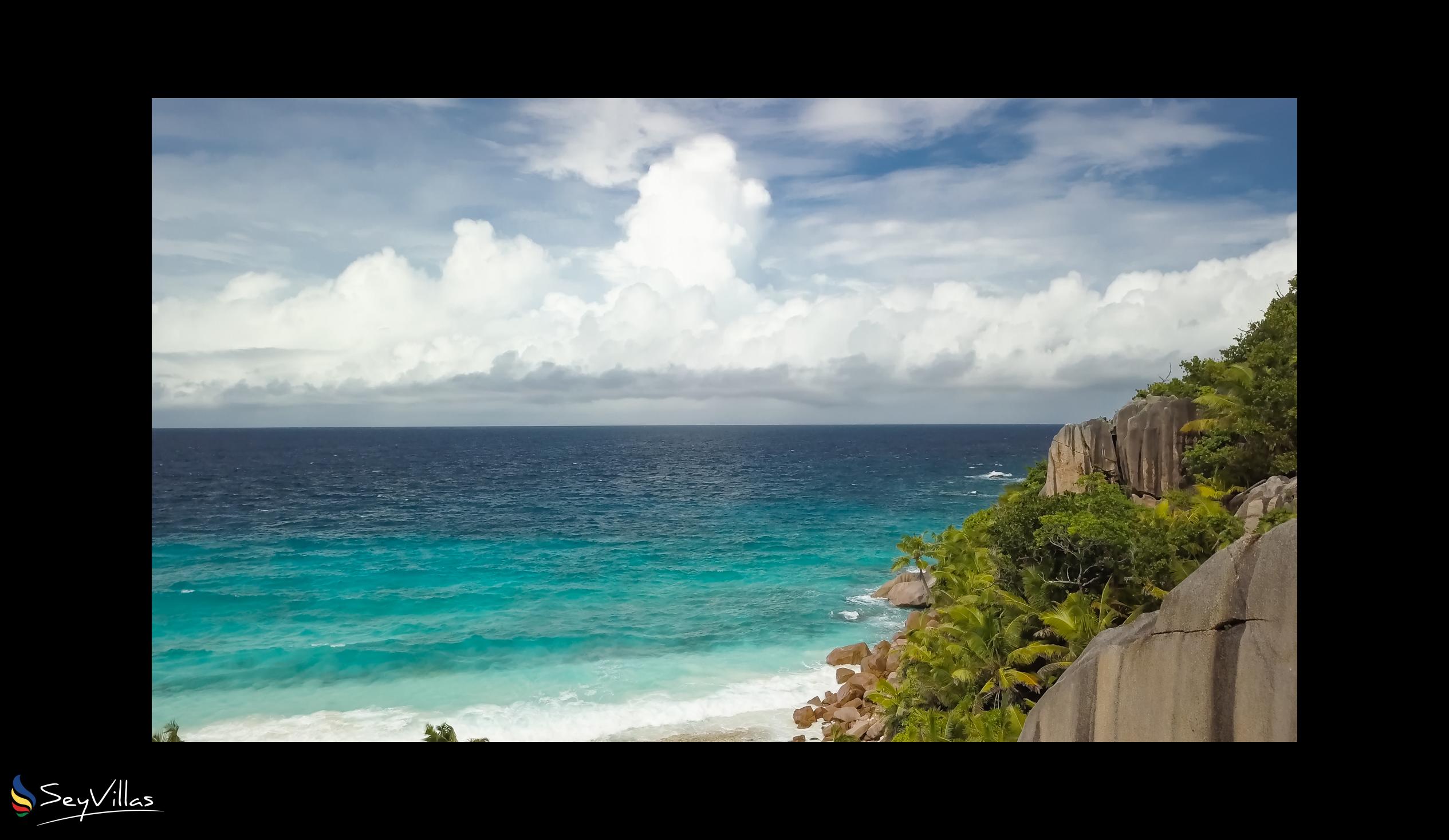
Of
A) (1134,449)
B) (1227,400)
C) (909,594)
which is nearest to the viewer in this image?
(1227,400)

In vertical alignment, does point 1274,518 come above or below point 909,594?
above

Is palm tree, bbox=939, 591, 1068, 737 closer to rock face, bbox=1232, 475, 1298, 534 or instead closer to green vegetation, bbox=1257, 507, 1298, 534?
green vegetation, bbox=1257, 507, 1298, 534

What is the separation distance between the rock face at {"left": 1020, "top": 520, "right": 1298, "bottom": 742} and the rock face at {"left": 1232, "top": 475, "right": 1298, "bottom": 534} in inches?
175

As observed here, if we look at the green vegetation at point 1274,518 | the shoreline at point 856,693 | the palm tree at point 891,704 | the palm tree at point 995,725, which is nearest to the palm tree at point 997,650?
the palm tree at point 995,725

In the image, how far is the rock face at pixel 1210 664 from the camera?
435 cm

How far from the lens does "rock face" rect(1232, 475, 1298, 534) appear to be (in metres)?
8.59

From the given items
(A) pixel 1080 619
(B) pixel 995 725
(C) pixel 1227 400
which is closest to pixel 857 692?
(B) pixel 995 725

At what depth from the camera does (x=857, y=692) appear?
15.6m

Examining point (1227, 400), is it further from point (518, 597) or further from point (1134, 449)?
point (518, 597)
